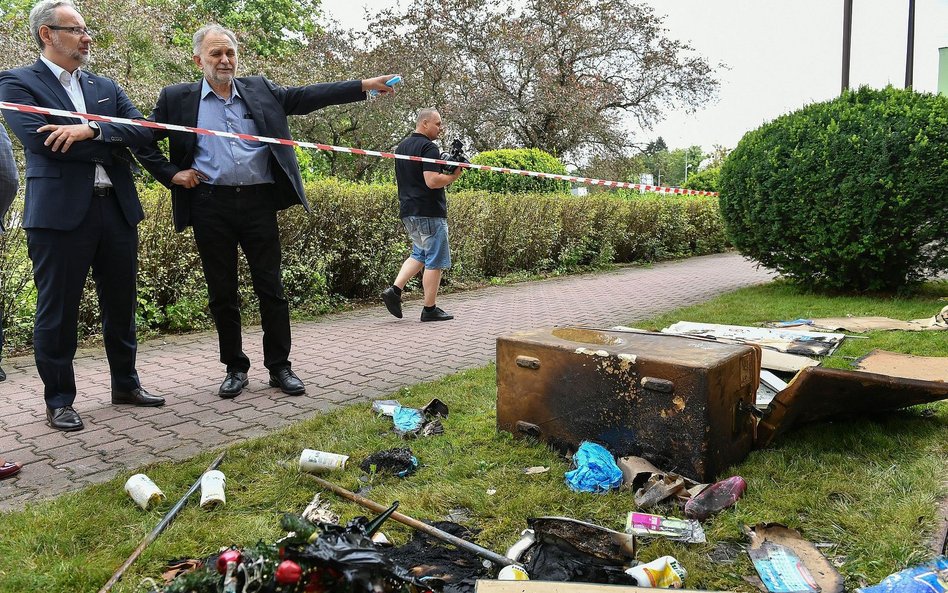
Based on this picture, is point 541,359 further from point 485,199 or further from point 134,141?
point 485,199

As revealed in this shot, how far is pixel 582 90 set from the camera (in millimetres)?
20891

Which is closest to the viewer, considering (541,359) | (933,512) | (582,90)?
(933,512)

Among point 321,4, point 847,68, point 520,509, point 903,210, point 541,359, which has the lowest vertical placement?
point 520,509

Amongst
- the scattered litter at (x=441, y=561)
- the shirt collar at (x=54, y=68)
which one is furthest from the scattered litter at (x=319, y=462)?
the shirt collar at (x=54, y=68)

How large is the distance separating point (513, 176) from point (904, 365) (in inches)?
389

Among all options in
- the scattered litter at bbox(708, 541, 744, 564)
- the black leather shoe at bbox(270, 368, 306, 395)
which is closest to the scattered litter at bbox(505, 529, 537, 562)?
the scattered litter at bbox(708, 541, 744, 564)

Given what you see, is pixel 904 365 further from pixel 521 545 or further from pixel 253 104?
pixel 253 104

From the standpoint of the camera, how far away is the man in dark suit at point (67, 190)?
3.34 metres

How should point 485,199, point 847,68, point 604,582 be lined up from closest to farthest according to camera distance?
point 604,582 < point 485,199 < point 847,68

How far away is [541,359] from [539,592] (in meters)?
1.39

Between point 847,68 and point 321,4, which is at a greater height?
point 321,4

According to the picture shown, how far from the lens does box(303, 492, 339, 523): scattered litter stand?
2.44 m

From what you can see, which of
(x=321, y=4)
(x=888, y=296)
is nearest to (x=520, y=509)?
(x=888, y=296)

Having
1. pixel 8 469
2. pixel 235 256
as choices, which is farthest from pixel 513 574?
pixel 235 256
